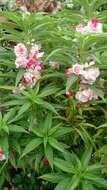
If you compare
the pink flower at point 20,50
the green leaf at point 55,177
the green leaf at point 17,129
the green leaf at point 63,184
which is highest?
the pink flower at point 20,50

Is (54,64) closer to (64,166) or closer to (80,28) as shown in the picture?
(80,28)

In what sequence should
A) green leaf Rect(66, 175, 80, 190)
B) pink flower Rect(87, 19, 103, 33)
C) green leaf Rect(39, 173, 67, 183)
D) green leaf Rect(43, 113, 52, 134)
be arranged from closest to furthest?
green leaf Rect(66, 175, 80, 190) < green leaf Rect(39, 173, 67, 183) < green leaf Rect(43, 113, 52, 134) < pink flower Rect(87, 19, 103, 33)

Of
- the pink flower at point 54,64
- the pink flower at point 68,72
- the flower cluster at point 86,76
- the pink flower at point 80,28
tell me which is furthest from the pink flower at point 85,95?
the pink flower at point 80,28

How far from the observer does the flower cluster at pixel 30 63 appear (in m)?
2.98

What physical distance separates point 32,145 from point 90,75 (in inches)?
18.2

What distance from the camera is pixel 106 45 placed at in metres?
2.90

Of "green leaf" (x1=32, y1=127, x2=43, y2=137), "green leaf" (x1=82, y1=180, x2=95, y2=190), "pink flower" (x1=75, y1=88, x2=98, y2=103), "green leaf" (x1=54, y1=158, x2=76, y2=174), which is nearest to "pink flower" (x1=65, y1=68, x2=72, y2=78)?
"pink flower" (x1=75, y1=88, x2=98, y2=103)

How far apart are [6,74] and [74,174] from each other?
711 mm

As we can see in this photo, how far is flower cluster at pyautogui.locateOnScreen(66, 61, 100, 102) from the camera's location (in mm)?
2840

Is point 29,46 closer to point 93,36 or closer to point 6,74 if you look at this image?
point 6,74

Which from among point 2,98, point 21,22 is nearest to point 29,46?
point 21,22

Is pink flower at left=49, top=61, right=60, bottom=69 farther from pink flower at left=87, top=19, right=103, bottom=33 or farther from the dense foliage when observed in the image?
pink flower at left=87, top=19, right=103, bottom=33

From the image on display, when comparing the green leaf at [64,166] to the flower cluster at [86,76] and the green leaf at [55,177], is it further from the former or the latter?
the flower cluster at [86,76]

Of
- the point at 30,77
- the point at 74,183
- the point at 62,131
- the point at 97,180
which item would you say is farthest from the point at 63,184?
the point at 30,77
